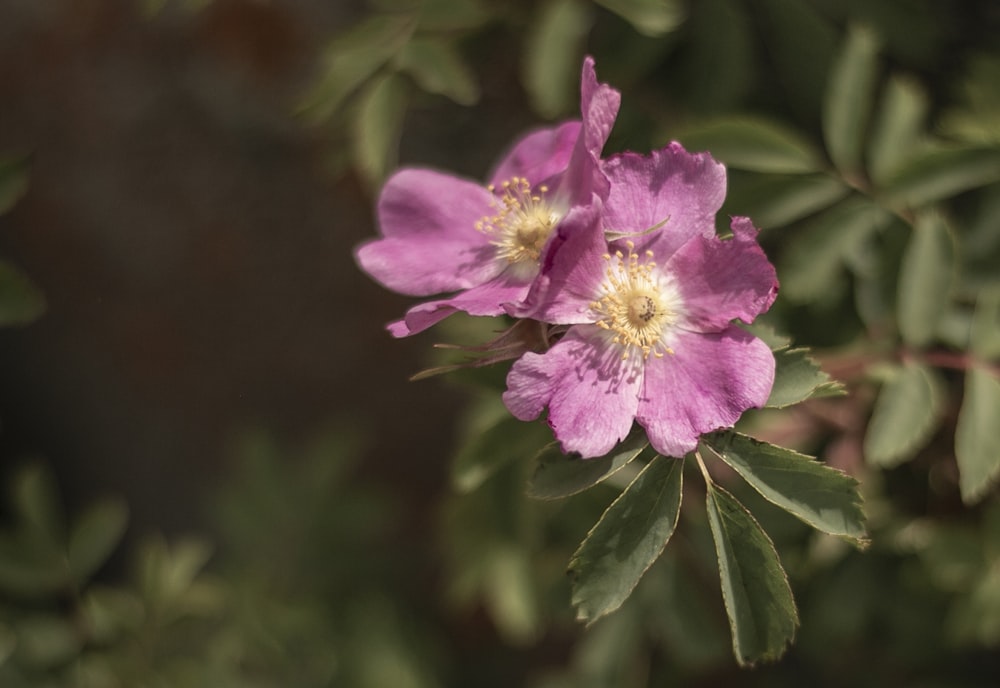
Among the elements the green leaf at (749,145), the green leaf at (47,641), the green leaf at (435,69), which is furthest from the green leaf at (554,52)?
the green leaf at (47,641)

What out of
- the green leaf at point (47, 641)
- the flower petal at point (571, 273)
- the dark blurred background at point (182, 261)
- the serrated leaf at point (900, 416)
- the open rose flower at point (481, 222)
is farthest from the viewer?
the dark blurred background at point (182, 261)

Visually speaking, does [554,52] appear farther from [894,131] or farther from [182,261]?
[182,261]

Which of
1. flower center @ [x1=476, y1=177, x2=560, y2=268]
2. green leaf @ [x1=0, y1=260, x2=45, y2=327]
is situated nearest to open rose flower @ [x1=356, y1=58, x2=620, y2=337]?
flower center @ [x1=476, y1=177, x2=560, y2=268]

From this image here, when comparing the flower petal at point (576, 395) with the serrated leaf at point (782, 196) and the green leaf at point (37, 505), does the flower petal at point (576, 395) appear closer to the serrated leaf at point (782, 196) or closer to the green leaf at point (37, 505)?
the serrated leaf at point (782, 196)

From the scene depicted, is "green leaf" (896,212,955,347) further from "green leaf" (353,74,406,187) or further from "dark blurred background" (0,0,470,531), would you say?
"dark blurred background" (0,0,470,531)

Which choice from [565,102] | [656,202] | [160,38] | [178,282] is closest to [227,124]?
[160,38]

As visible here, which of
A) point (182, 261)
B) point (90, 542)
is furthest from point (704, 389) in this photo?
point (182, 261)
